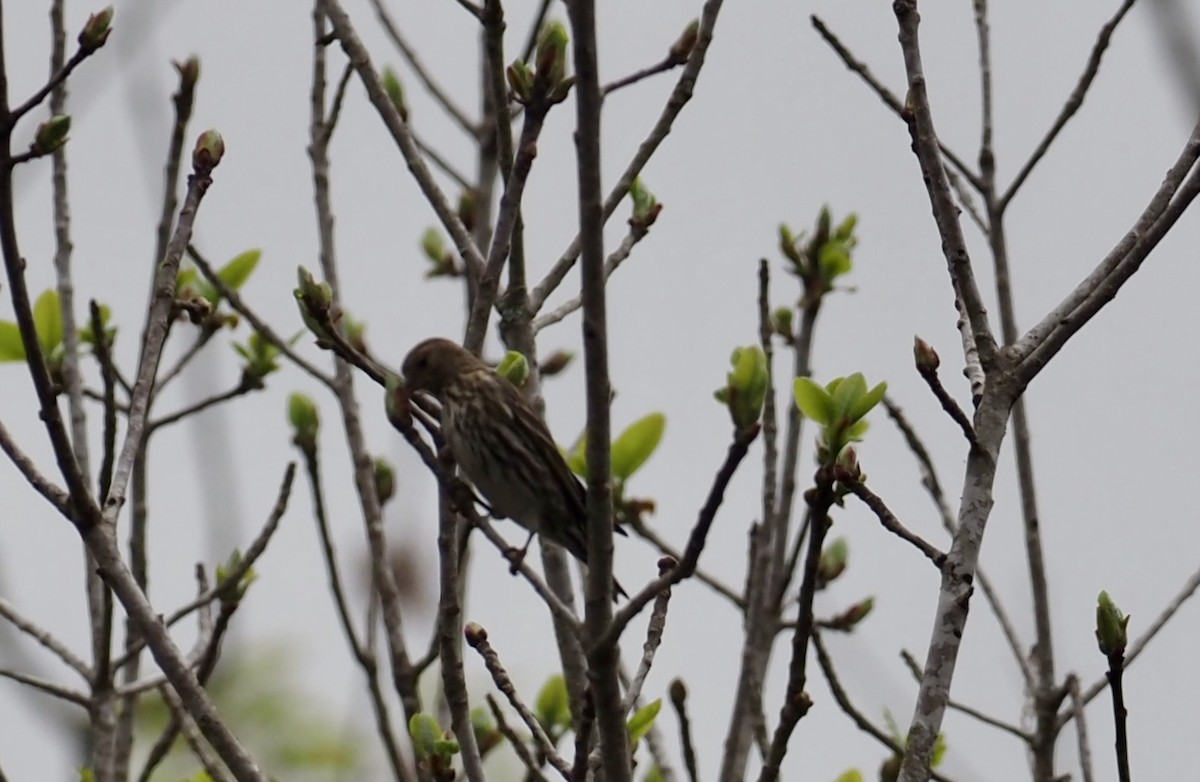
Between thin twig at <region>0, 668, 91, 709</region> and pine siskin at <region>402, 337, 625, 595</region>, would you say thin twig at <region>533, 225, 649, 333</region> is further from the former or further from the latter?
thin twig at <region>0, 668, 91, 709</region>

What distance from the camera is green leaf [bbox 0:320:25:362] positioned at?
18.0 feet

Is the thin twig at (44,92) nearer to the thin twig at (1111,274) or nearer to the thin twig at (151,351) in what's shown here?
the thin twig at (151,351)

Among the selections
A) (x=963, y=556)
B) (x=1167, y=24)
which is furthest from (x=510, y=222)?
(x=1167, y=24)

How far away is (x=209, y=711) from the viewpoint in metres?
3.75

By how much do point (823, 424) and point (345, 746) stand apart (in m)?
6.14

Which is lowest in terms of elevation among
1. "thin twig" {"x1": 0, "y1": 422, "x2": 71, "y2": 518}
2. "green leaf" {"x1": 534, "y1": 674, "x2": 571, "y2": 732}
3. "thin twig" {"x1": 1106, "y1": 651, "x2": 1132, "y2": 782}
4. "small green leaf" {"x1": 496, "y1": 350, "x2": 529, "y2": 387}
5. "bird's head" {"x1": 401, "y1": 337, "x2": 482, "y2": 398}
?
"thin twig" {"x1": 1106, "y1": 651, "x2": 1132, "y2": 782}

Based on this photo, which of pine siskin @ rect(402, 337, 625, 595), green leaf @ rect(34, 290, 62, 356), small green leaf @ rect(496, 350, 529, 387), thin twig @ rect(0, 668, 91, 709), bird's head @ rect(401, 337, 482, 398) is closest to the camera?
small green leaf @ rect(496, 350, 529, 387)

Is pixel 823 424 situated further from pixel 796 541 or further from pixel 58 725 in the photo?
pixel 58 725

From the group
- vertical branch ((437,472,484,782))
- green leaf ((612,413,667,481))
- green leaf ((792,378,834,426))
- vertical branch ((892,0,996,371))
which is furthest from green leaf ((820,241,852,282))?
vertical branch ((437,472,484,782))

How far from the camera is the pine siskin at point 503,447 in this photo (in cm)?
510

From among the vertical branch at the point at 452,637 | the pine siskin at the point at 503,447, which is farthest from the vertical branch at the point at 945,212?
the pine siskin at the point at 503,447

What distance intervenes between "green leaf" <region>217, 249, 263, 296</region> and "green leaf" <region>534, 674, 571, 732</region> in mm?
2009

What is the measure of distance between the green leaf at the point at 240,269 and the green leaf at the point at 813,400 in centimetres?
293

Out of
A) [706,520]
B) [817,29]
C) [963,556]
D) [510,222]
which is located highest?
[817,29]
